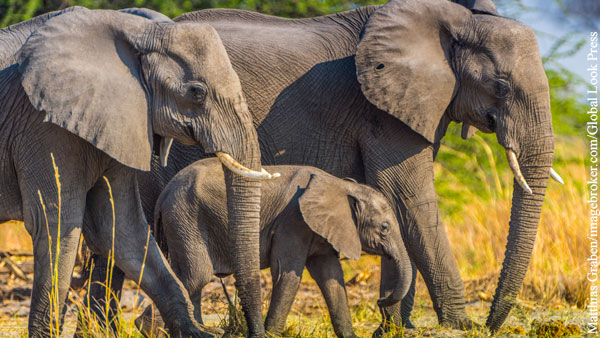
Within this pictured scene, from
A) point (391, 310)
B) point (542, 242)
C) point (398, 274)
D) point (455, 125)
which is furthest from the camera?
point (455, 125)

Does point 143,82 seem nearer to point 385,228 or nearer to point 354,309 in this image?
point 385,228

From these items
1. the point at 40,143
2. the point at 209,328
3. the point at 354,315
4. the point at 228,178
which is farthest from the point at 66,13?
the point at 354,315

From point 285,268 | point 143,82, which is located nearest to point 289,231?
point 285,268

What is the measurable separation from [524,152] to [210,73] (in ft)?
7.94

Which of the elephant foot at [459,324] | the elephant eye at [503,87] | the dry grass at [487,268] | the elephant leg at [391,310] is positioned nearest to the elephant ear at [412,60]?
the elephant eye at [503,87]

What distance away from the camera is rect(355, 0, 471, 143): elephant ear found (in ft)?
21.4

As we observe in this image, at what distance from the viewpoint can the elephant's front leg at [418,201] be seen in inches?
259

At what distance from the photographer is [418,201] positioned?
6594 millimetres

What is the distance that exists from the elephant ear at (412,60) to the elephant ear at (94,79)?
1.87 m

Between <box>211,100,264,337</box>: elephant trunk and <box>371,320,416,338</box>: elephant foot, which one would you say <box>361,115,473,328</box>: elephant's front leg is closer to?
<box>371,320,416,338</box>: elephant foot

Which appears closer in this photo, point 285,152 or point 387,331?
point 387,331

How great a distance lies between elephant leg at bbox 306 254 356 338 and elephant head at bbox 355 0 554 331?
3.42 feet

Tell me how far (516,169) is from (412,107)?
0.82 metres

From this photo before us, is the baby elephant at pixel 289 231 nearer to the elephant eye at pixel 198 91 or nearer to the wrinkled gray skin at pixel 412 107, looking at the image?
the wrinkled gray skin at pixel 412 107
